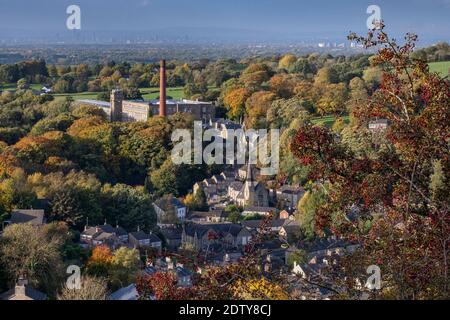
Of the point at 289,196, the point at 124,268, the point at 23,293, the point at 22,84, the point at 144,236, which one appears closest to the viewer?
the point at 23,293

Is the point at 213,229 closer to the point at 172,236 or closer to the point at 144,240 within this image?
the point at 172,236

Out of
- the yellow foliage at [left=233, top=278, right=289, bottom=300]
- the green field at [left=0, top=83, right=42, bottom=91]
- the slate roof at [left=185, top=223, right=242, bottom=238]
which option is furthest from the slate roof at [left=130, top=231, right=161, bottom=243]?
the green field at [left=0, top=83, right=42, bottom=91]

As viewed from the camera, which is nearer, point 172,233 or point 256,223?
point 172,233

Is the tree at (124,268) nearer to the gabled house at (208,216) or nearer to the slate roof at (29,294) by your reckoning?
the slate roof at (29,294)

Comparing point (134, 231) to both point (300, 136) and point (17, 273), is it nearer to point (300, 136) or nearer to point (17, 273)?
point (17, 273)

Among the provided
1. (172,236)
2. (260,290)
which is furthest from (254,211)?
(260,290)

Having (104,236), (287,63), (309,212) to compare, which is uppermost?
(287,63)

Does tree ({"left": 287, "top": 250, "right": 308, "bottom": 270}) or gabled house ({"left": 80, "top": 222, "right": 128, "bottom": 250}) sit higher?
tree ({"left": 287, "top": 250, "right": 308, "bottom": 270})

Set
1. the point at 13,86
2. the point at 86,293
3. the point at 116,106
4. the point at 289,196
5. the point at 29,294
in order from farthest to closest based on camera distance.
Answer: the point at 13,86, the point at 116,106, the point at 289,196, the point at 29,294, the point at 86,293

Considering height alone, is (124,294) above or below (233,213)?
above

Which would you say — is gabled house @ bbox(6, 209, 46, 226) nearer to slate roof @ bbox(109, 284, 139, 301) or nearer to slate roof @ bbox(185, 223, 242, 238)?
slate roof @ bbox(185, 223, 242, 238)

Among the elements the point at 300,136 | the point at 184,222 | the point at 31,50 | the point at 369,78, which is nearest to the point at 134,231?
the point at 184,222

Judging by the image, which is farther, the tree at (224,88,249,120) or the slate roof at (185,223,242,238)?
the tree at (224,88,249,120)
